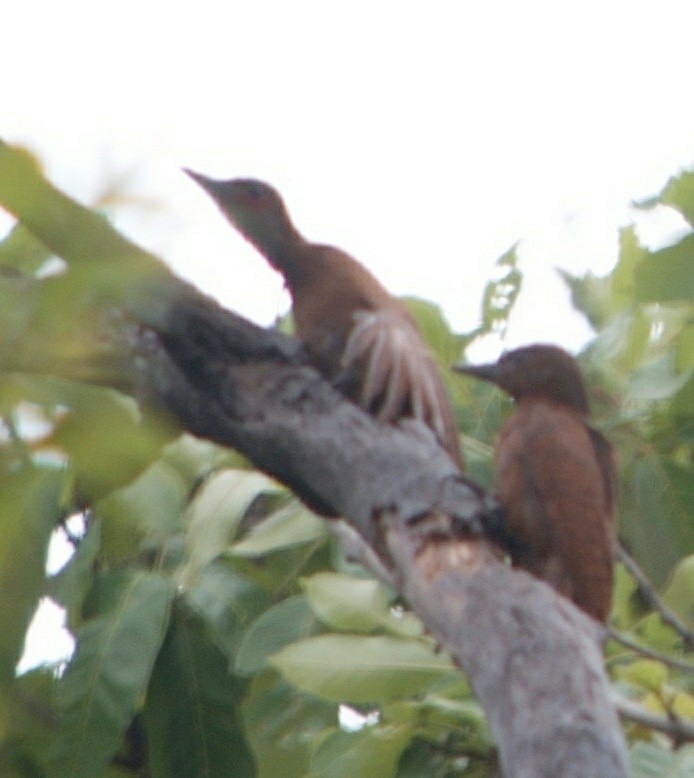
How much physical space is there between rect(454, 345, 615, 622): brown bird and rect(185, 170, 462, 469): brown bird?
0.55 feet

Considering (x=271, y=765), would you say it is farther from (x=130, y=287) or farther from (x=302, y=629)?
(x=130, y=287)

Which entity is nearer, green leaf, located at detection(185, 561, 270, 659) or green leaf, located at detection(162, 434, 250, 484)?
green leaf, located at detection(185, 561, 270, 659)

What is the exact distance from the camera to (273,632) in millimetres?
3516

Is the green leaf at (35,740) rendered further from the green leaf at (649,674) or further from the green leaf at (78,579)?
the green leaf at (649,674)

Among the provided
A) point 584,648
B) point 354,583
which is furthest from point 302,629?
point 584,648

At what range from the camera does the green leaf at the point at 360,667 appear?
2.94m

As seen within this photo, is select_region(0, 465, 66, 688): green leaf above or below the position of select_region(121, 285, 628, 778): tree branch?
above

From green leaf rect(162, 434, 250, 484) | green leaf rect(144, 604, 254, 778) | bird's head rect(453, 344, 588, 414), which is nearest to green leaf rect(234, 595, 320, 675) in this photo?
green leaf rect(144, 604, 254, 778)

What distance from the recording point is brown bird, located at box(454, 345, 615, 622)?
272 cm

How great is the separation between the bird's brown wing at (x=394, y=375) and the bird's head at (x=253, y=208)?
0.82 meters

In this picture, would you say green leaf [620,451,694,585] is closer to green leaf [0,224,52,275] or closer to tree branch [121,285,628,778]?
tree branch [121,285,628,778]

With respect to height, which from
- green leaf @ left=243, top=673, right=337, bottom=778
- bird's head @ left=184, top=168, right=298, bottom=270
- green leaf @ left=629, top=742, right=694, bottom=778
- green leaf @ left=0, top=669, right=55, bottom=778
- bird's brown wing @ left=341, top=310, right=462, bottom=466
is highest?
bird's head @ left=184, top=168, right=298, bottom=270

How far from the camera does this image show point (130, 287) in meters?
0.86

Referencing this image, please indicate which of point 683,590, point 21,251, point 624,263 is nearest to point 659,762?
point 683,590
